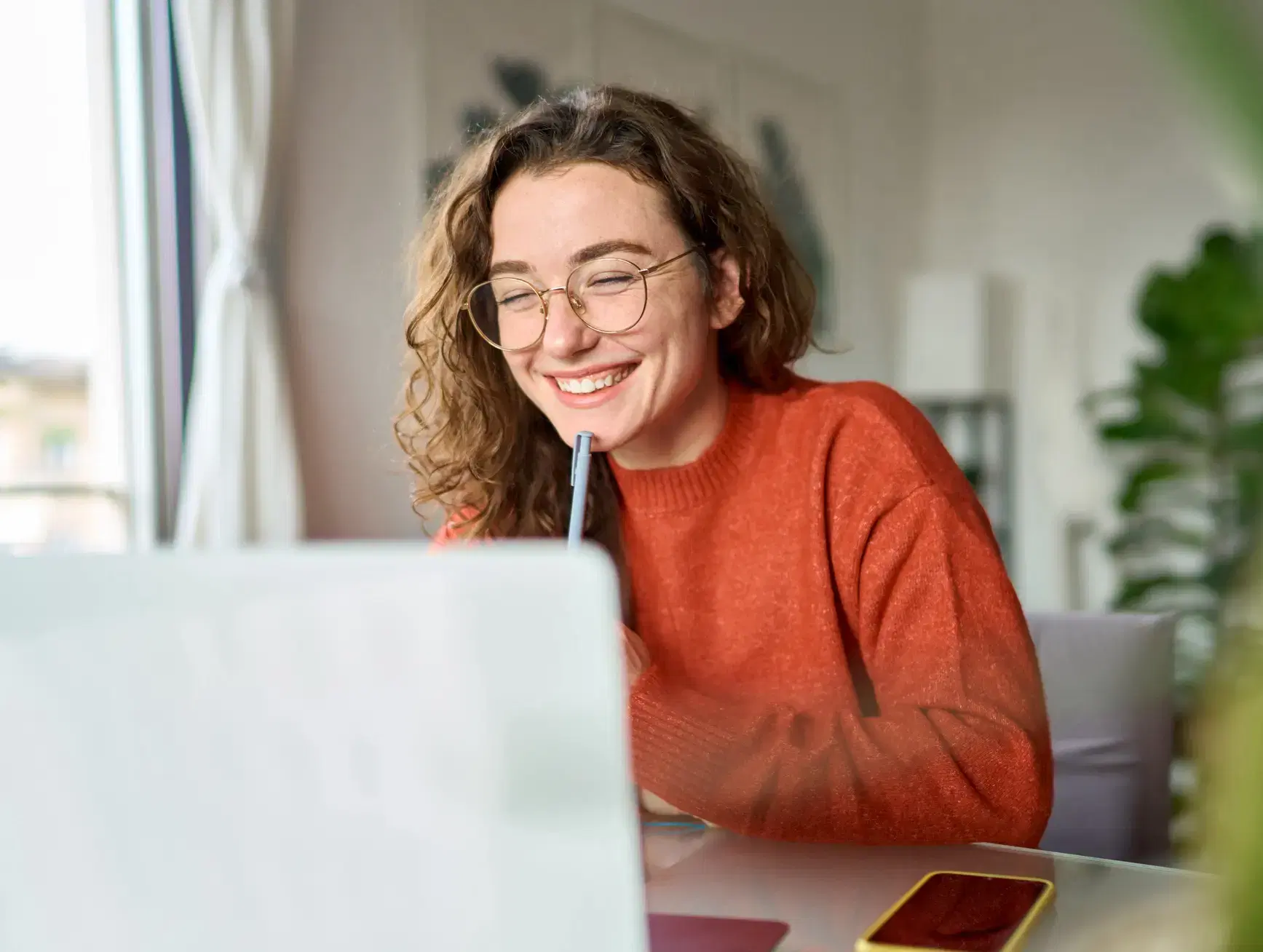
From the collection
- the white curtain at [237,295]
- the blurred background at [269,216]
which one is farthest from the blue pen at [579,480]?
the white curtain at [237,295]

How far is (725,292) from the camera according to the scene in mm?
1325

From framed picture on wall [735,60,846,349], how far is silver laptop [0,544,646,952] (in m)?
3.18

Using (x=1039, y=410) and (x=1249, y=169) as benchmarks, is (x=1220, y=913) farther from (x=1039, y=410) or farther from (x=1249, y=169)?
(x=1039, y=410)

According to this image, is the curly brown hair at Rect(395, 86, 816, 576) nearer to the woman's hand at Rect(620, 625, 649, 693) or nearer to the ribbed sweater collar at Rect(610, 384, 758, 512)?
the ribbed sweater collar at Rect(610, 384, 758, 512)

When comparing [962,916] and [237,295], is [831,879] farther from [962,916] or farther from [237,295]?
[237,295]

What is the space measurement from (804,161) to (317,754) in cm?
363

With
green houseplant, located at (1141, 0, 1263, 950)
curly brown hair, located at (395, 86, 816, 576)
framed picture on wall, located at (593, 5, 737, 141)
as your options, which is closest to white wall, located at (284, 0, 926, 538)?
framed picture on wall, located at (593, 5, 737, 141)

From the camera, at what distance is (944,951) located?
23.5 inches

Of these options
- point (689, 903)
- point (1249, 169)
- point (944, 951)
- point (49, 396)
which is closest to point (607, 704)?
point (1249, 169)

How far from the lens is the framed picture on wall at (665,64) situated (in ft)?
9.85

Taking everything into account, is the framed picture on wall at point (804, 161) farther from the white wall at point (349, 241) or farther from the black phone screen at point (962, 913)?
the black phone screen at point (962, 913)

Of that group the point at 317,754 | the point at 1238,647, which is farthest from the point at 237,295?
the point at 1238,647

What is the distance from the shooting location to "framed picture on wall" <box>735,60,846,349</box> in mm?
3547

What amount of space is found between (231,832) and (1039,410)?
4.59 m
